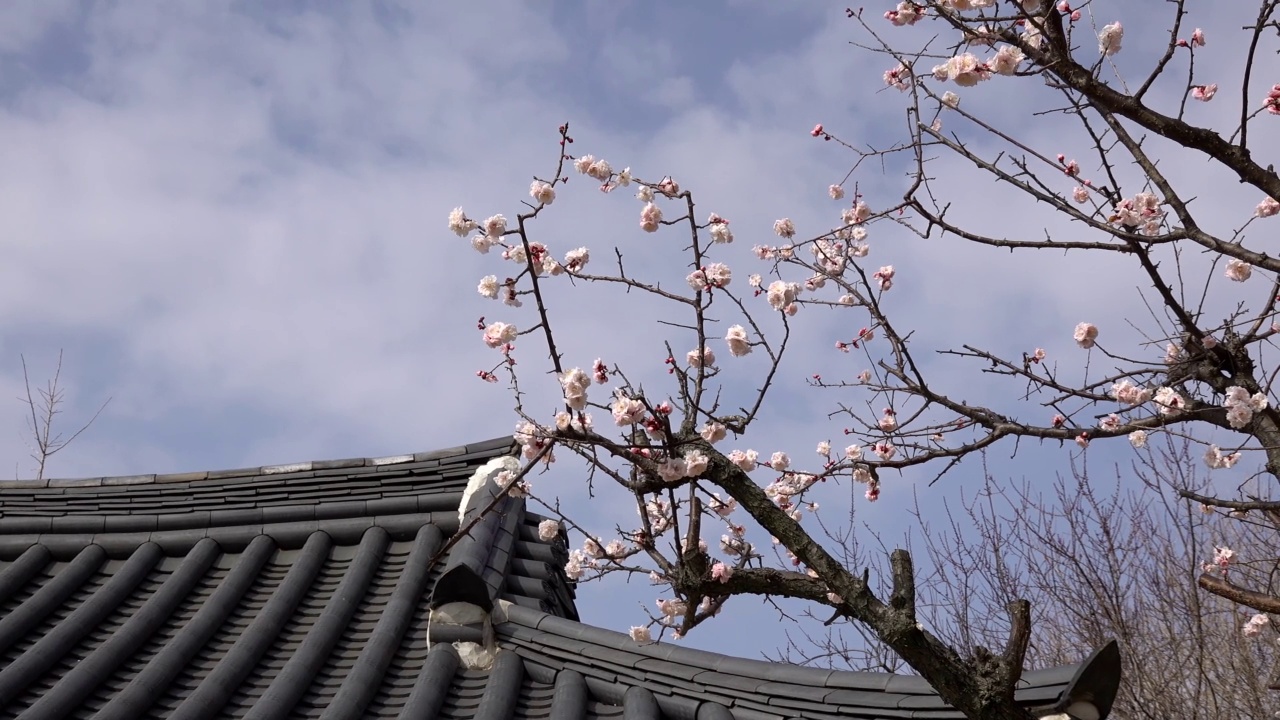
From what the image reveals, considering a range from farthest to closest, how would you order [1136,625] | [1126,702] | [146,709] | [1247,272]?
[1136,625]
[1126,702]
[1247,272]
[146,709]

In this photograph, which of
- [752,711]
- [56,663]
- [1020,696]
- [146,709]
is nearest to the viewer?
[1020,696]

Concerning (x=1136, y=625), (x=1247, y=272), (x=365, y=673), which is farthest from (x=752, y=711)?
(x=1136, y=625)

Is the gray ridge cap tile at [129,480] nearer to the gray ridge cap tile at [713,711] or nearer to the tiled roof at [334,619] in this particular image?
the tiled roof at [334,619]

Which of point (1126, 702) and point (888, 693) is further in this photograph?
point (1126, 702)

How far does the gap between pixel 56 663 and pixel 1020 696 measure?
3.80m

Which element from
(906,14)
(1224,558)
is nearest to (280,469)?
(906,14)

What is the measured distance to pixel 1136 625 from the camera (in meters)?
10.3

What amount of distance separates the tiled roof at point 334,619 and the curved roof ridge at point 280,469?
12 millimetres

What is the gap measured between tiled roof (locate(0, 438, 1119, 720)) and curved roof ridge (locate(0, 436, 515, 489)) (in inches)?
0.5

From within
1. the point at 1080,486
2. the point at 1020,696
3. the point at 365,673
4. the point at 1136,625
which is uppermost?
the point at 1080,486

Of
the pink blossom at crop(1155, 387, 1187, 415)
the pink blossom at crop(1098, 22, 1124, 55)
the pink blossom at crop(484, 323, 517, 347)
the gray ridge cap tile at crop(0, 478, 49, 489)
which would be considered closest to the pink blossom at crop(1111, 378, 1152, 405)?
the pink blossom at crop(1155, 387, 1187, 415)

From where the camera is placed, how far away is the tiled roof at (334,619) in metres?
3.97

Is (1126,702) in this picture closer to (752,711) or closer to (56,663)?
(752,711)

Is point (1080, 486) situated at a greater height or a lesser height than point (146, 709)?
greater
